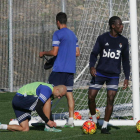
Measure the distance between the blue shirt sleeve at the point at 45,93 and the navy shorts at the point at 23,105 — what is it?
7.3 inches

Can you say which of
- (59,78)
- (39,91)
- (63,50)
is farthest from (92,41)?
(39,91)

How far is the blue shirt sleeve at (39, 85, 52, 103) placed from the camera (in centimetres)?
732

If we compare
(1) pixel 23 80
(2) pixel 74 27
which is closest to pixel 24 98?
(1) pixel 23 80

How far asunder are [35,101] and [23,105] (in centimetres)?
22

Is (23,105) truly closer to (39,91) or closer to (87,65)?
(39,91)

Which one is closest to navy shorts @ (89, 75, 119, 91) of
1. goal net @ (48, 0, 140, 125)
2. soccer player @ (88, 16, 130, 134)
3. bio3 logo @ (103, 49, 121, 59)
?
soccer player @ (88, 16, 130, 134)

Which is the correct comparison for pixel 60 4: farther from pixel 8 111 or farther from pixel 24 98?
pixel 24 98

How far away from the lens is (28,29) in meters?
15.9

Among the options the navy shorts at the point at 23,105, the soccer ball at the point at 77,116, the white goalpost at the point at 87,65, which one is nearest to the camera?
the navy shorts at the point at 23,105

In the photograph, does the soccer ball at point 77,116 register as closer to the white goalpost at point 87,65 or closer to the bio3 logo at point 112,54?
the white goalpost at point 87,65

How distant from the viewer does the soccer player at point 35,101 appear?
7.31 meters

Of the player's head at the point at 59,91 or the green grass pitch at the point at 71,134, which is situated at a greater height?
the player's head at the point at 59,91

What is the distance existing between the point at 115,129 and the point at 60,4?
878 cm

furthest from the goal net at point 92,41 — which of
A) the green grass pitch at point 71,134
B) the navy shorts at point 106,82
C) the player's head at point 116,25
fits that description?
the player's head at point 116,25
